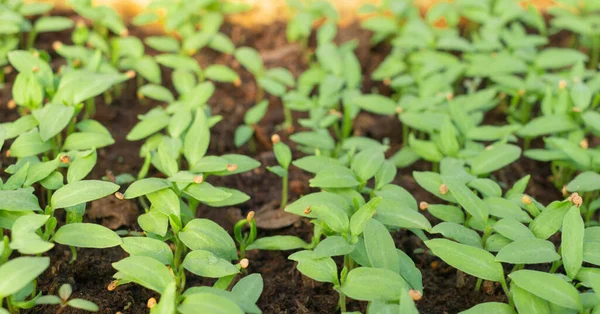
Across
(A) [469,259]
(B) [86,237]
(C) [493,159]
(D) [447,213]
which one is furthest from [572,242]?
(B) [86,237]

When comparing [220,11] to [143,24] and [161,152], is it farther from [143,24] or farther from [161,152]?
[161,152]

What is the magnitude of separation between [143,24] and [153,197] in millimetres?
1448

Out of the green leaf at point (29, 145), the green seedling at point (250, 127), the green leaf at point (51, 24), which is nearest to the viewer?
the green leaf at point (29, 145)

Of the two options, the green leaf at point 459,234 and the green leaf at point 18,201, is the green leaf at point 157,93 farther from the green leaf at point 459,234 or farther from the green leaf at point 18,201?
the green leaf at point 459,234

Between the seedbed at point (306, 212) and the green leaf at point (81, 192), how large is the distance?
11 millimetres

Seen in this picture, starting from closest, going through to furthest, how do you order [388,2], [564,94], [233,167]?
[233,167] < [564,94] < [388,2]

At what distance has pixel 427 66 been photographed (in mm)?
2582

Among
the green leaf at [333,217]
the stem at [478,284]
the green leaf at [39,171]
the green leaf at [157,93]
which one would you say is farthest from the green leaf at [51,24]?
the stem at [478,284]

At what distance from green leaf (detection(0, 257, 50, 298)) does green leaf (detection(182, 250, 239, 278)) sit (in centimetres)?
Answer: 34

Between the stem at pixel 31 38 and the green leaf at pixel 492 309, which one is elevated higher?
the stem at pixel 31 38

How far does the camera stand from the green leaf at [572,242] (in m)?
1.56

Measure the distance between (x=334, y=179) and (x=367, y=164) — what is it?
0.42 feet

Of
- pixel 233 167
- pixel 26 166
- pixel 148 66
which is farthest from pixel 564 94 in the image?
pixel 26 166

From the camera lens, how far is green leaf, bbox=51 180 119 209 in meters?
1.66
